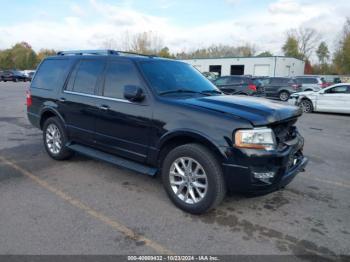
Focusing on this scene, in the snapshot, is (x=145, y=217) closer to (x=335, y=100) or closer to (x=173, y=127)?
(x=173, y=127)

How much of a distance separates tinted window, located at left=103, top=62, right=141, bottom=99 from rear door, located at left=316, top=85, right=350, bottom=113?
40.9 feet

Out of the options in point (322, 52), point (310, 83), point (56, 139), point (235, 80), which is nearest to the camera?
point (56, 139)

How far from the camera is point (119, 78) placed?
4.52 m

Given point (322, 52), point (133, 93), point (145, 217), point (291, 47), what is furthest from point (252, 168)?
point (322, 52)

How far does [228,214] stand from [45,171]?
3216mm

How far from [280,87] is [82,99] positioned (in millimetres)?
18945

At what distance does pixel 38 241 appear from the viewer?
3121 millimetres

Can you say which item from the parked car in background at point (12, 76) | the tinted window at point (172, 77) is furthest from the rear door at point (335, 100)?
the parked car in background at point (12, 76)

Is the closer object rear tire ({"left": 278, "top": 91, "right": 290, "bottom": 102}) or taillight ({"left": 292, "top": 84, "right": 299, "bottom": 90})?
rear tire ({"left": 278, "top": 91, "right": 290, "bottom": 102})

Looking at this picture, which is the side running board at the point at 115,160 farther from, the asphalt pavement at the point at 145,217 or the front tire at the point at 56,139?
the asphalt pavement at the point at 145,217

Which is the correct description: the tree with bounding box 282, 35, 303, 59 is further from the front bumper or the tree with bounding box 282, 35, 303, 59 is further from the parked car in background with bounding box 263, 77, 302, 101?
the front bumper

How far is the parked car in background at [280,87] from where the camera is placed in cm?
2130

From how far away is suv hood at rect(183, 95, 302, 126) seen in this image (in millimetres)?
3441

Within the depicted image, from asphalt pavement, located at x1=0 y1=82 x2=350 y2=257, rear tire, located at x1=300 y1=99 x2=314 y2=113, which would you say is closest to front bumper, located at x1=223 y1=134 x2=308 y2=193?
asphalt pavement, located at x1=0 y1=82 x2=350 y2=257
